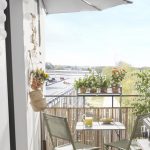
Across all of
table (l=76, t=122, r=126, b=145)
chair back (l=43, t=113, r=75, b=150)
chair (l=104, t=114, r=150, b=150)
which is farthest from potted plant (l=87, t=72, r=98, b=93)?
chair back (l=43, t=113, r=75, b=150)

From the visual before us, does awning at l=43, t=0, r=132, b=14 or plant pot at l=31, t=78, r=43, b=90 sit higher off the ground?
awning at l=43, t=0, r=132, b=14

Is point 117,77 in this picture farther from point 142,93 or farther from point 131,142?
point 131,142

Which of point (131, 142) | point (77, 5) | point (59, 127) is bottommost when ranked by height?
point (131, 142)

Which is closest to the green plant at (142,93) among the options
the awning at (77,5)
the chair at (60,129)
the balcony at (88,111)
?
the balcony at (88,111)

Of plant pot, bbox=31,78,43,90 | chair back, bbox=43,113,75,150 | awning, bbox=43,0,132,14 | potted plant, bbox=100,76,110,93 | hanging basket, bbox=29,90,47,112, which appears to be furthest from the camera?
potted plant, bbox=100,76,110,93

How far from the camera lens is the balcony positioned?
14.5 feet

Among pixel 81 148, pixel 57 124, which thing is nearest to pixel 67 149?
pixel 81 148

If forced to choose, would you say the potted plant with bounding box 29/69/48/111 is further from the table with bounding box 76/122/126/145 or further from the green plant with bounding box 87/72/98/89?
the green plant with bounding box 87/72/98/89

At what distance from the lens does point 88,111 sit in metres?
4.43

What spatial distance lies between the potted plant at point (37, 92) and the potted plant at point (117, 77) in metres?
1.62

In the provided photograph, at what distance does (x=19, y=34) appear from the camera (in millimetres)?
2539

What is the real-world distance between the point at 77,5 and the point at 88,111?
1688 mm

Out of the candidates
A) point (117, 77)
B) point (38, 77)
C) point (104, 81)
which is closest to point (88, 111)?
point (104, 81)

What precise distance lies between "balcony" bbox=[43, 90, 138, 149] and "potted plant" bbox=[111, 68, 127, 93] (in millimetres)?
157
